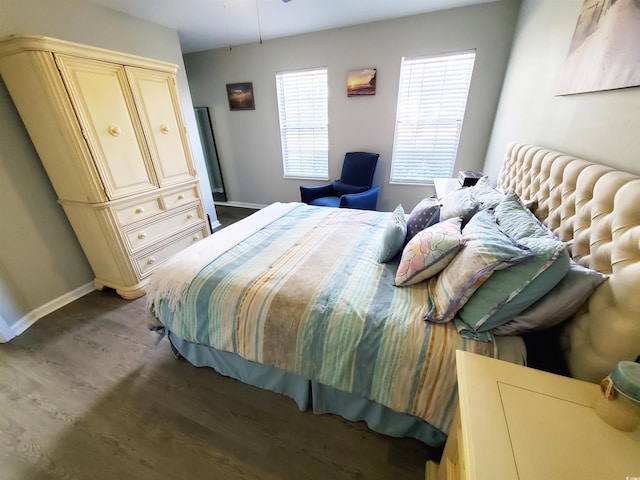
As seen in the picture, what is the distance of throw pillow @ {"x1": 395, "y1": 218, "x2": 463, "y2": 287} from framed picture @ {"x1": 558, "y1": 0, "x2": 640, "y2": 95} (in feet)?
2.69

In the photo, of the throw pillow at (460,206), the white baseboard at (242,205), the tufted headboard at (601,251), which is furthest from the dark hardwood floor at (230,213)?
the tufted headboard at (601,251)

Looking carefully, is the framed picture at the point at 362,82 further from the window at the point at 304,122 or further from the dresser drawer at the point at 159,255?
the dresser drawer at the point at 159,255

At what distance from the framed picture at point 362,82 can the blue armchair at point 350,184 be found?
29.4 inches

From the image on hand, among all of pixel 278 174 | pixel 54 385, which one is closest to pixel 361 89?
pixel 278 174

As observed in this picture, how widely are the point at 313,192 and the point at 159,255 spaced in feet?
6.30

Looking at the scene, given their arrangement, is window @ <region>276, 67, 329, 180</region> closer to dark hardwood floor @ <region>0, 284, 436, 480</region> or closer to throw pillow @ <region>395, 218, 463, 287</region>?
throw pillow @ <region>395, 218, 463, 287</region>

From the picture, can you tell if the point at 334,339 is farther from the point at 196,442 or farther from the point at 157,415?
the point at 157,415

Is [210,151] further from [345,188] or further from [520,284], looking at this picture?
[520,284]

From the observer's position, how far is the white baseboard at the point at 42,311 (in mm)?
1818

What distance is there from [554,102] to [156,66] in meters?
3.09

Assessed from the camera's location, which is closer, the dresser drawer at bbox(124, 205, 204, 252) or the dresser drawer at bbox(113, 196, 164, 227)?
the dresser drawer at bbox(113, 196, 164, 227)

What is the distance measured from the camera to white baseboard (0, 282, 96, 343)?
182 cm

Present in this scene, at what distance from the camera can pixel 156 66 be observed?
223 centimetres

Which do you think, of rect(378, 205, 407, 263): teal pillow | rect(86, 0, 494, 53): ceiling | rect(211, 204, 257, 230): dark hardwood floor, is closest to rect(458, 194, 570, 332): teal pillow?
rect(378, 205, 407, 263): teal pillow
